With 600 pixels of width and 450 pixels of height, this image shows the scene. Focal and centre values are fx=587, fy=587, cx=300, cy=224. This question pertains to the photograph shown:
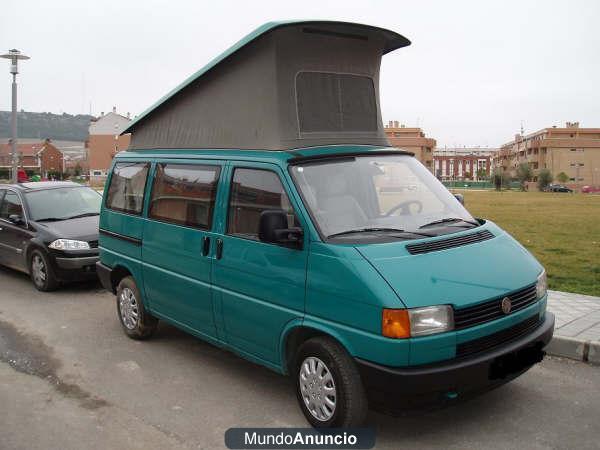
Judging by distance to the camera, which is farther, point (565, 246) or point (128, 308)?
point (565, 246)

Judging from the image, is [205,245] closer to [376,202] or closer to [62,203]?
[376,202]

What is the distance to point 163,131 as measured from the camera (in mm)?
5980

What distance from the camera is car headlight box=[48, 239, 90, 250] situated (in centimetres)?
839

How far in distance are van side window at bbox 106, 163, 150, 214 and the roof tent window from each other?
2012 mm

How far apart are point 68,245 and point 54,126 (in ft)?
569

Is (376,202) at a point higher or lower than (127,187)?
lower

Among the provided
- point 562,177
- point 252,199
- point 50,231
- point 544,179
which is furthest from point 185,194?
point 562,177

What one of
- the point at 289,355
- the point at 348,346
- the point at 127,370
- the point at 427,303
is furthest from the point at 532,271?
the point at 127,370

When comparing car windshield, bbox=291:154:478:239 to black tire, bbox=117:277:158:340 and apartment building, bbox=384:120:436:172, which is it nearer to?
black tire, bbox=117:277:158:340

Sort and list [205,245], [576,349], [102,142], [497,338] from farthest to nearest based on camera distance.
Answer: [102,142], [576,349], [205,245], [497,338]

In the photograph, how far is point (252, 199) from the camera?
4508 millimetres

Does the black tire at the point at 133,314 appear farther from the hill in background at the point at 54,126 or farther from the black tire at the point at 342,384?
the hill in background at the point at 54,126

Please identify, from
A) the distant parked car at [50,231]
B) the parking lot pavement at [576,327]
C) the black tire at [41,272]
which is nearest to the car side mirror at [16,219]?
the distant parked car at [50,231]

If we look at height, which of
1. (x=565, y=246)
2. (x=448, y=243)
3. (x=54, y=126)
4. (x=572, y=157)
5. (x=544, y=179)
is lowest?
(x=565, y=246)
